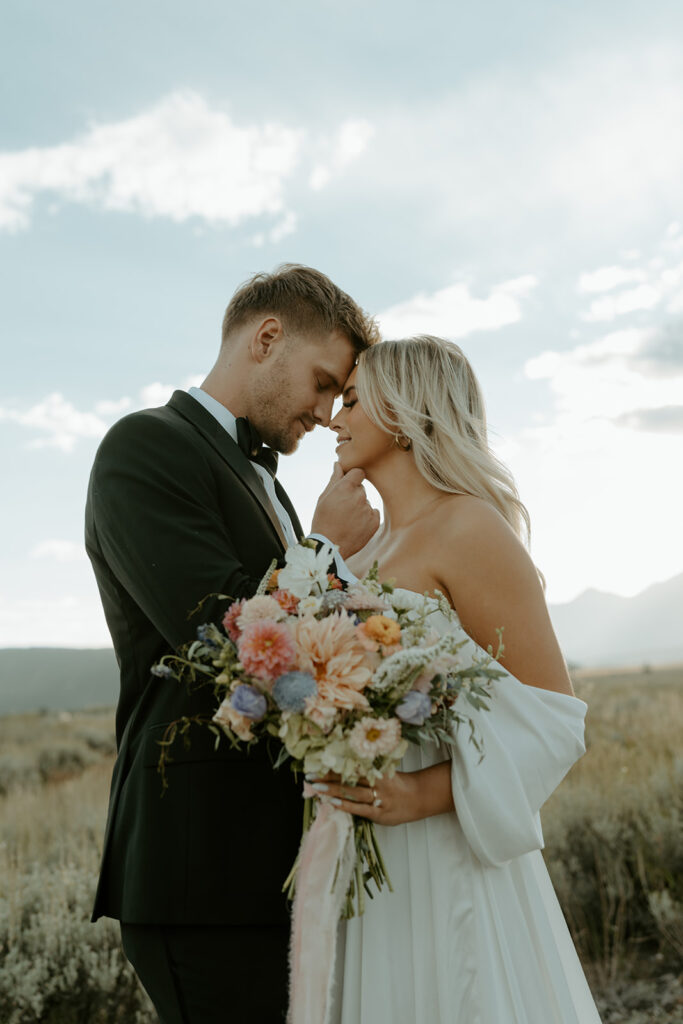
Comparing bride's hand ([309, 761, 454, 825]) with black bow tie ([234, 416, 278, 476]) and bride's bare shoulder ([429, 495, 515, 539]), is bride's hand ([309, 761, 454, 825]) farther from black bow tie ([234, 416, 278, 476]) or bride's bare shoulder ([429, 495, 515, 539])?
black bow tie ([234, 416, 278, 476])

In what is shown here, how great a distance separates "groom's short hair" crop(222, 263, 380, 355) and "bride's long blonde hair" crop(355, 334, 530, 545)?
0.29 metres

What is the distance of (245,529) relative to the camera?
8.93 ft

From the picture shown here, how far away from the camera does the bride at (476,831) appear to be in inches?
89.4

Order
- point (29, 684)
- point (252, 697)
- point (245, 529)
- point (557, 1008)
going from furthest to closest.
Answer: point (29, 684) < point (245, 529) < point (557, 1008) < point (252, 697)

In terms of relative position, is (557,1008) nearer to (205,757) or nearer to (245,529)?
(205,757)

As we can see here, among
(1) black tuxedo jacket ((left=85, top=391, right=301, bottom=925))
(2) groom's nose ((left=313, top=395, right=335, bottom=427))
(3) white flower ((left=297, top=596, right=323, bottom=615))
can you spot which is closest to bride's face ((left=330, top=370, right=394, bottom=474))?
(2) groom's nose ((left=313, top=395, right=335, bottom=427))

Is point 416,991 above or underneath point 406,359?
underneath

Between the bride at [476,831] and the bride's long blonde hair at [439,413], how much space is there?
120 mm

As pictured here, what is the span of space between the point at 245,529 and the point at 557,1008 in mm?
1658

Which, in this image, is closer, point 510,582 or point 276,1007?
point 276,1007

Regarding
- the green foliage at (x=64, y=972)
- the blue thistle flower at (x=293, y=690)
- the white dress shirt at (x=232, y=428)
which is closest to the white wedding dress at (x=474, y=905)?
the blue thistle flower at (x=293, y=690)

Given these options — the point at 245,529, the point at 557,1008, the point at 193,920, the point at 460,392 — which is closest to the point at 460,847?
the point at 557,1008

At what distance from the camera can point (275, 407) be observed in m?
3.37

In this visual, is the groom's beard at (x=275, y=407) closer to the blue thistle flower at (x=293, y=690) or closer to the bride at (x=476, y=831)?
the bride at (x=476, y=831)
